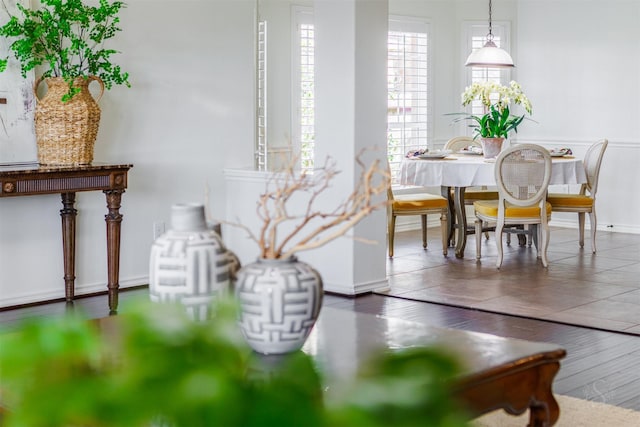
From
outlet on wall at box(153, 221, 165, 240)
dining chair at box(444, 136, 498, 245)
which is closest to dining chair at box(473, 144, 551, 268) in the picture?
dining chair at box(444, 136, 498, 245)

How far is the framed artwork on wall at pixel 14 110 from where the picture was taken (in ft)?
18.1

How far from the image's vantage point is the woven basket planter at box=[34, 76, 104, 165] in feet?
17.8

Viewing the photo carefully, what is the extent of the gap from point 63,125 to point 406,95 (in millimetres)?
4729

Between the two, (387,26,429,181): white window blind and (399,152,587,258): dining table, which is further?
(387,26,429,181): white window blind

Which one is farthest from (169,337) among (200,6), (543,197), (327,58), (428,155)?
(428,155)

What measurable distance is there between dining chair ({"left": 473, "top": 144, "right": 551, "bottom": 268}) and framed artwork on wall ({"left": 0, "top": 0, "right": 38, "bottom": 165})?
3401 millimetres

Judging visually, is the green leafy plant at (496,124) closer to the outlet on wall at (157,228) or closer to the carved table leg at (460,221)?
the carved table leg at (460,221)

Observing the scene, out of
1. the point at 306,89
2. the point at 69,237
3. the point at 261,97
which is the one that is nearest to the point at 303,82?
the point at 306,89

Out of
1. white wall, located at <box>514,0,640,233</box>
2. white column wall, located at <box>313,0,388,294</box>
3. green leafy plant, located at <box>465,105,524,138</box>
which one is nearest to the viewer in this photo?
white column wall, located at <box>313,0,388,294</box>

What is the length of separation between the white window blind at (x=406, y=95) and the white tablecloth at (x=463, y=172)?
172 centimetres

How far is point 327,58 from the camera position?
6102 mm

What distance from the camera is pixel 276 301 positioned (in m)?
2.31

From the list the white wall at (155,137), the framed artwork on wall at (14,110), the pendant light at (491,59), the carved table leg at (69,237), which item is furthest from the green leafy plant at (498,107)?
the framed artwork on wall at (14,110)

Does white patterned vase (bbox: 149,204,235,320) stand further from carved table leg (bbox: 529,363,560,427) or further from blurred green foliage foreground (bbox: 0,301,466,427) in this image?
blurred green foliage foreground (bbox: 0,301,466,427)
